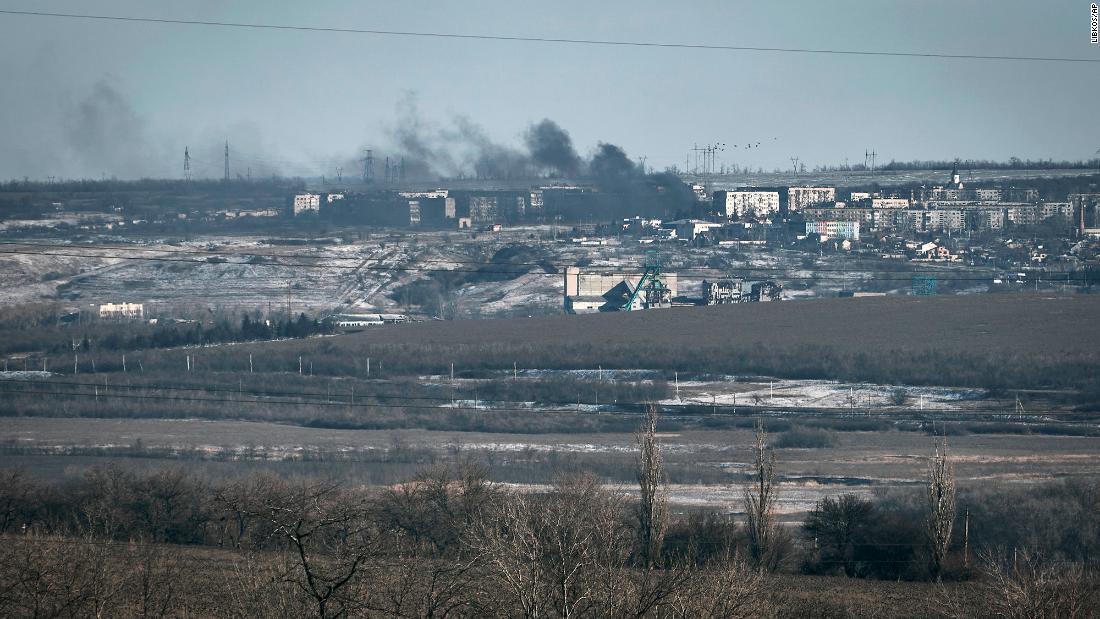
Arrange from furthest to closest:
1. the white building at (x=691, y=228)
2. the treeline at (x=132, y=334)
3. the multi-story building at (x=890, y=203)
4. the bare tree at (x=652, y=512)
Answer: the multi-story building at (x=890, y=203), the white building at (x=691, y=228), the treeline at (x=132, y=334), the bare tree at (x=652, y=512)

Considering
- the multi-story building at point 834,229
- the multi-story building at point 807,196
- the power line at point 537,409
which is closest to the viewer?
the power line at point 537,409

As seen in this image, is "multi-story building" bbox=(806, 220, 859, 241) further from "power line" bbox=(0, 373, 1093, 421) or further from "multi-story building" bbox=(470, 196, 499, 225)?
"power line" bbox=(0, 373, 1093, 421)

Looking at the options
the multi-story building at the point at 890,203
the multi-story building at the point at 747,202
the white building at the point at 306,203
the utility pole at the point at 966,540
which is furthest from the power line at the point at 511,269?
the utility pole at the point at 966,540

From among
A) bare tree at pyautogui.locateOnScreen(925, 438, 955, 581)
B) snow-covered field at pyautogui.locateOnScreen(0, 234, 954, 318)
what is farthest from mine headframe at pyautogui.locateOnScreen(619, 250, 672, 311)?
bare tree at pyautogui.locateOnScreen(925, 438, 955, 581)

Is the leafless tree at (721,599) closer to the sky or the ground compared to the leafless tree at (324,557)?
closer to the ground

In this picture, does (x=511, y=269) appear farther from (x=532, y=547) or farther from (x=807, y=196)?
(x=532, y=547)

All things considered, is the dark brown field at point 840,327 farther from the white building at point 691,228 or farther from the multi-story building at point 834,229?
the multi-story building at point 834,229

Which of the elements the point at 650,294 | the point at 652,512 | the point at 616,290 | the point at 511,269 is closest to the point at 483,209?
the point at 511,269

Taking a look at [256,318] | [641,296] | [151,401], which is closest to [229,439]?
[151,401]
